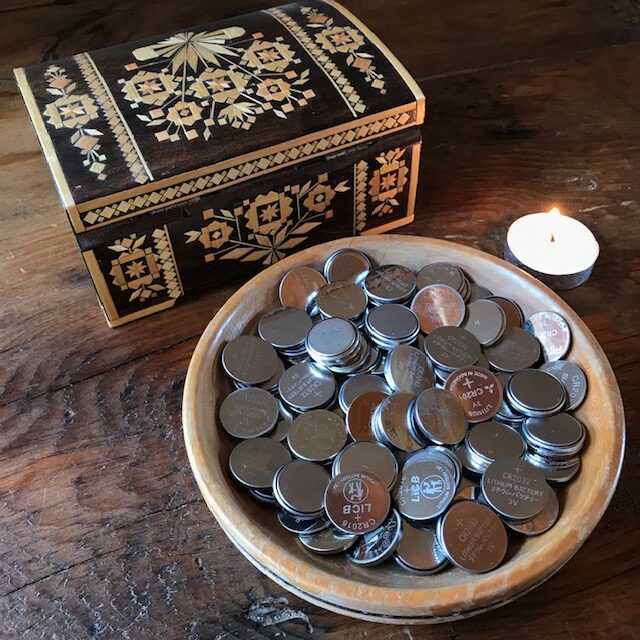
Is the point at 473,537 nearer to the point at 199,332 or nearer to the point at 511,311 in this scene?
the point at 511,311

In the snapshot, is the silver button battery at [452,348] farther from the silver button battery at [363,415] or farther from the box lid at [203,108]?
the box lid at [203,108]

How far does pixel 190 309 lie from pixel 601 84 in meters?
0.67

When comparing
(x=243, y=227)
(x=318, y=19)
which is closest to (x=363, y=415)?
(x=243, y=227)

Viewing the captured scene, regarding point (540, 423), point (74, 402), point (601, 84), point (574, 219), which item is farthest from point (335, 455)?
point (601, 84)

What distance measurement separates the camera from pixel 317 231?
81cm

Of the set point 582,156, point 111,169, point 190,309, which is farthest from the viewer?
point 582,156

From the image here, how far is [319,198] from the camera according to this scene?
780mm

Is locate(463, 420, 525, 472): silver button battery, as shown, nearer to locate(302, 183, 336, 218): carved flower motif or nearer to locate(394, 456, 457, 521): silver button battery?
locate(394, 456, 457, 521): silver button battery

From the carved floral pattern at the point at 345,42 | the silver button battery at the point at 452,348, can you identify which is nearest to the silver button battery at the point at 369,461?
the silver button battery at the point at 452,348

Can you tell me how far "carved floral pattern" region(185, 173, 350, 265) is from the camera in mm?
740

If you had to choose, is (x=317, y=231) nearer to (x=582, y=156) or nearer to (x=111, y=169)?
(x=111, y=169)

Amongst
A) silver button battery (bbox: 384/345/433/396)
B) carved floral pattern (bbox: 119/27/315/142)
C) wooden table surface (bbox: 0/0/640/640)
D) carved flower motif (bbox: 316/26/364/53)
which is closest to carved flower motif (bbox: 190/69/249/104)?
carved floral pattern (bbox: 119/27/315/142)

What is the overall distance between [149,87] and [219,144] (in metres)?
0.11

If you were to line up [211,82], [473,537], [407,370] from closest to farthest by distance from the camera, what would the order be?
[473,537], [407,370], [211,82]
